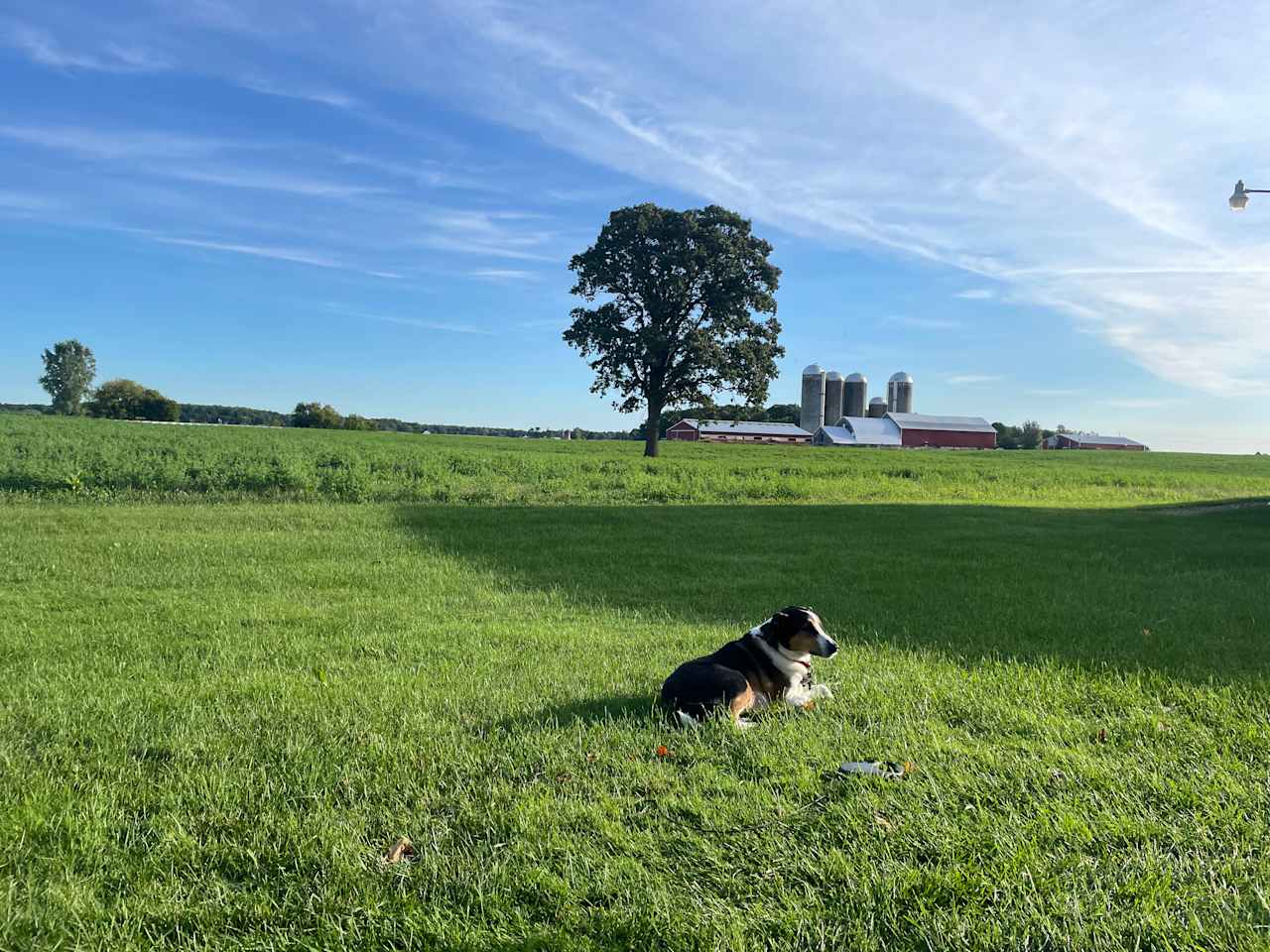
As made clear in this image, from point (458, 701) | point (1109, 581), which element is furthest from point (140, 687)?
point (1109, 581)

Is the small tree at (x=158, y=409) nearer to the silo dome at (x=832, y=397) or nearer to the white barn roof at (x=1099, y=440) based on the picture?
the silo dome at (x=832, y=397)

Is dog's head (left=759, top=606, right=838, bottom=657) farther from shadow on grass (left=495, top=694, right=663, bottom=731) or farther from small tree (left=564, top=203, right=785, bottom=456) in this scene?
small tree (left=564, top=203, right=785, bottom=456)

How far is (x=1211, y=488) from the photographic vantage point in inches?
1319

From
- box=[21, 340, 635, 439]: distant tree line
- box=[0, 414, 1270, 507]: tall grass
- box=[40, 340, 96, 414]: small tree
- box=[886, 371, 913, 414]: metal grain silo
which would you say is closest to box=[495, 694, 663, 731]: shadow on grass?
box=[0, 414, 1270, 507]: tall grass

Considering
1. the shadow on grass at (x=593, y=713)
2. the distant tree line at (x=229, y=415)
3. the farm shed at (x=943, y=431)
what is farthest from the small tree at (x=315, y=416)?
the shadow on grass at (x=593, y=713)

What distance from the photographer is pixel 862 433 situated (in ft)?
307

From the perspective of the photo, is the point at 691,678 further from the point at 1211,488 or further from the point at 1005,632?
the point at 1211,488

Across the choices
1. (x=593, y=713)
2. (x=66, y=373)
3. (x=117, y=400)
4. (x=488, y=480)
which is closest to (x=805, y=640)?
(x=593, y=713)

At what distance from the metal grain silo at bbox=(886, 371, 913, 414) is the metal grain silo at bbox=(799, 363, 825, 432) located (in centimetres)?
1161

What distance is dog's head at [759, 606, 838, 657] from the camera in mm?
5047

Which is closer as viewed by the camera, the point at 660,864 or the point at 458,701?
the point at 660,864

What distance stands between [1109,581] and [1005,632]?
153 inches

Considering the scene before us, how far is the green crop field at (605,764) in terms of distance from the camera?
2877 millimetres

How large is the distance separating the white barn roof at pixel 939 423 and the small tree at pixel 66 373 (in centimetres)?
12403
